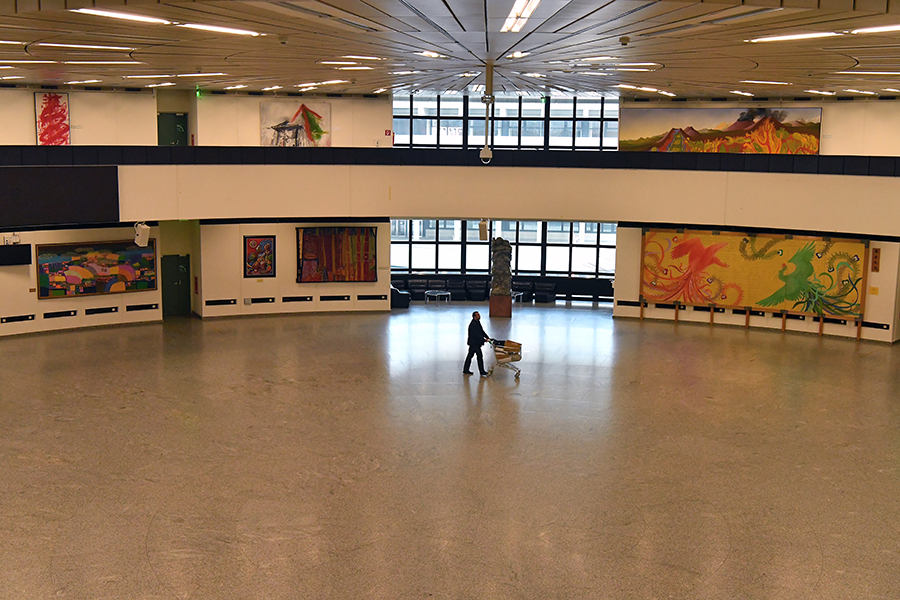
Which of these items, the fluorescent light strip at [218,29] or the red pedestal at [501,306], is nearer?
the fluorescent light strip at [218,29]

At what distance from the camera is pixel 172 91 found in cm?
2250

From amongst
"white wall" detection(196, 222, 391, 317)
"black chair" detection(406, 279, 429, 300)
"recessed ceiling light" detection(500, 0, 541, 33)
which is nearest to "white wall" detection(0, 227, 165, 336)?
"white wall" detection(196, 222, 391, 317)

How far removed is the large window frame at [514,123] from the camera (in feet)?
83.8

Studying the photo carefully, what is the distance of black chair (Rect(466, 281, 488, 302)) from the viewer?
25.5 meters

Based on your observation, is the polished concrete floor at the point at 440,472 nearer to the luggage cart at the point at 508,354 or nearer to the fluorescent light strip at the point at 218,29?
the luggage cart at the point at 508,354

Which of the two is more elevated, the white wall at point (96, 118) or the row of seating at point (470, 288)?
the white wall at point (96, 118)

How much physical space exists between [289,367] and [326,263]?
6.59 m

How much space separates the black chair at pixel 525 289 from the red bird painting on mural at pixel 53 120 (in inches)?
509

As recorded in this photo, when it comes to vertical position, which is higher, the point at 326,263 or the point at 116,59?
the point at 116,59

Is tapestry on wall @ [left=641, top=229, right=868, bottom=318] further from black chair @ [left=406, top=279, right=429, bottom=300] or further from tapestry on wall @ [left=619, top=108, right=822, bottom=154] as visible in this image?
black chair @ [left=406, top=279, right=429, bottom=300]

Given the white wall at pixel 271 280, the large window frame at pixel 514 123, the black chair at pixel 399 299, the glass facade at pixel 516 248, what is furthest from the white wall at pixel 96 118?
the glass facade at pixel 516 248

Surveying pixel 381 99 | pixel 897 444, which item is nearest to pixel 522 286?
pixel 381 99

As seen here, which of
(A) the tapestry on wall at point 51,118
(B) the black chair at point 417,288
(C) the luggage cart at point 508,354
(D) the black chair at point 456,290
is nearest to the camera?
(C) the luggage cart at point 508,354

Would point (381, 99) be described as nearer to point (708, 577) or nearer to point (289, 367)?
point (289, 367)
